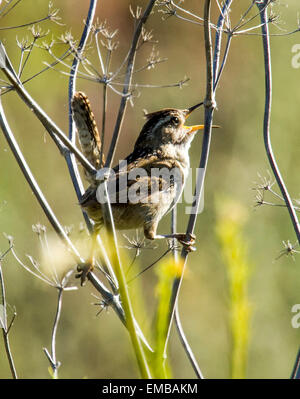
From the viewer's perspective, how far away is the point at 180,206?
6.20 meters

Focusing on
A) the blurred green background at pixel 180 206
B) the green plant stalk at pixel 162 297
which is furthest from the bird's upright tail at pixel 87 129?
the green plant stalk at pixel 162 297

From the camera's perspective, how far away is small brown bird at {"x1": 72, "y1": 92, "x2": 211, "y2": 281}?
3.38m

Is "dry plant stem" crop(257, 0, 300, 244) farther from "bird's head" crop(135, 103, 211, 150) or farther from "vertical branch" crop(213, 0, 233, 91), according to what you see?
"bird's head" crop(135, 103, 211, 150)

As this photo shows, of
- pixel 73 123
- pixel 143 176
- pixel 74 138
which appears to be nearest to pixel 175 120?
pixel 143 176

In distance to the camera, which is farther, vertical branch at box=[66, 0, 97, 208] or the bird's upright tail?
the bird's upright tail

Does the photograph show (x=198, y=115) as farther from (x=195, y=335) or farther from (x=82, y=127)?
(x=82, y=127)

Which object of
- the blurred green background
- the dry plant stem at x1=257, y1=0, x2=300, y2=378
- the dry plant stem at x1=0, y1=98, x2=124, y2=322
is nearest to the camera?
the dry plant stem at x1=0, y1=98, x2=124, y2=322

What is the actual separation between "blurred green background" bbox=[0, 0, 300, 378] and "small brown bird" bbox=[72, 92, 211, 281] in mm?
1377

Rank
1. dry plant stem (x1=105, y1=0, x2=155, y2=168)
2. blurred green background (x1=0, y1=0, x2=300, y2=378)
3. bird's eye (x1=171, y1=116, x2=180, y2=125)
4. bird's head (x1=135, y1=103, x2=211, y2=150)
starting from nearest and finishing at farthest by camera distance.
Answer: dry plant stem (x1=105, y1=0, x2=155, y2=168) < bird's head (x1=135, y1=103, x2=211, y2=150) < bird's eye (x1=171, y1=116, x2=180, y2=125) < blurred green background (x1=0, y1=0, x2=300, y2=378)

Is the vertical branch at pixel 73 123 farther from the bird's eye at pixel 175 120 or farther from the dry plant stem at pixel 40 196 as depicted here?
the bird's eye at pixel 175 120

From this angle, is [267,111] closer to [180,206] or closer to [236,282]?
[236,282]

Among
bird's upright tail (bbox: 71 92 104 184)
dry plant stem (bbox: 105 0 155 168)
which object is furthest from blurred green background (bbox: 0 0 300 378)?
dry plant stem (bbox: 105 0 155 168)

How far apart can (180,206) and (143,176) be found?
2.66 metres
